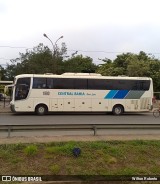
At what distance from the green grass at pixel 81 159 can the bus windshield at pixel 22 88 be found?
572 inches

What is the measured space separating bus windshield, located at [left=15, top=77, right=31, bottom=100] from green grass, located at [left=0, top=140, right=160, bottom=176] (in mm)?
14535

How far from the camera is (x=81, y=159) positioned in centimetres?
883

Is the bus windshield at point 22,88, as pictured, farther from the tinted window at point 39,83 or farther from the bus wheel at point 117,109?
the bus wheel at point 117,109

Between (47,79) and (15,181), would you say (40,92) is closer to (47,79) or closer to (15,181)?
(47,79)

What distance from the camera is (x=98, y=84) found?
83.1 feet

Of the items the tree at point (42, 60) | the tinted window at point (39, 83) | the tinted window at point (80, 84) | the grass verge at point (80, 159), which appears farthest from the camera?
the tree at point (42, 60)

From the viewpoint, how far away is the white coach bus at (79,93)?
24.1m

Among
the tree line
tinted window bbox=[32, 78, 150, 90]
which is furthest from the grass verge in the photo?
the tree line

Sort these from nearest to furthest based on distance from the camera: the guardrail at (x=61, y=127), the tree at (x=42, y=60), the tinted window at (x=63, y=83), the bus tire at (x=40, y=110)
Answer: the guardrail at (x=61, y=127) → the bus tire at (x=40, y=110) → the tinted window at (x=63, y=83) → the tree at (x=42, y=60)

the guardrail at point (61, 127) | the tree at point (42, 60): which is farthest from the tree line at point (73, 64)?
the guardrail at point (61, 127)

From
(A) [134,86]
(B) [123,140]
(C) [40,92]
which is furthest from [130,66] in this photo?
(B) [123,140]

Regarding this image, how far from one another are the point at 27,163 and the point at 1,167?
2.13 ft

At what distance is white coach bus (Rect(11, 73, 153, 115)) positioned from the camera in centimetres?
2411

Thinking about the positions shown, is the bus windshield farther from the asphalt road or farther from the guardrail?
the guardrail
